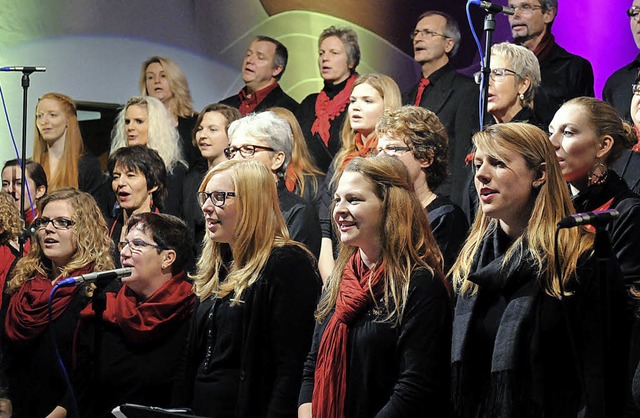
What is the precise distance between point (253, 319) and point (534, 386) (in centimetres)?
104

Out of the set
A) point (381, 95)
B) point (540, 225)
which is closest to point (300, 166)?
point (381, 95)

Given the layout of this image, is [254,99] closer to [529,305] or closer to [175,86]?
[175,86]

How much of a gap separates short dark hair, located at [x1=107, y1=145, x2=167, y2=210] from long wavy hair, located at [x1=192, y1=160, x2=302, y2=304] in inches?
55.6

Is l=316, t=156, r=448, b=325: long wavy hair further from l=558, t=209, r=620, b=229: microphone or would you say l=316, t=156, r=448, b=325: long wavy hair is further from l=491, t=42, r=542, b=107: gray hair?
l=491, t=42, r=542, b=107: gray hair

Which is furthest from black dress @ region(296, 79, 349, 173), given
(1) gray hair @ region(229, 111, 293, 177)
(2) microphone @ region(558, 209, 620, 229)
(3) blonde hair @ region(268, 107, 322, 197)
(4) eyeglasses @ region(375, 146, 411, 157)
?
(2) microphone @ region(558, 209, 620, 229)

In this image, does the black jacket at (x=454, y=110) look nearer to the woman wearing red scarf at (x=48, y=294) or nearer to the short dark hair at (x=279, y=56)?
the short dark hair at (x=279, y=56)

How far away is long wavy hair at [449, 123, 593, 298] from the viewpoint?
3004 mm

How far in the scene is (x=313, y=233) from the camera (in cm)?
445

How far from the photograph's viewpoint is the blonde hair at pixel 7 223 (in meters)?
5.61

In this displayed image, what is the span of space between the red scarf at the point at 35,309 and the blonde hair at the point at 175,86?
7.14 ft

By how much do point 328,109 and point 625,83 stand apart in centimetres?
160

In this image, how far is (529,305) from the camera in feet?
9.86

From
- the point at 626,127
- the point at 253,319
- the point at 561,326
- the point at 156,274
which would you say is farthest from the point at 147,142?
the point at 561,326

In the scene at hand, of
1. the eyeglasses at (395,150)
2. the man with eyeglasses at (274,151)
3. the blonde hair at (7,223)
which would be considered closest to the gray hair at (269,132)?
the man with eyeglasses at (274,151)
